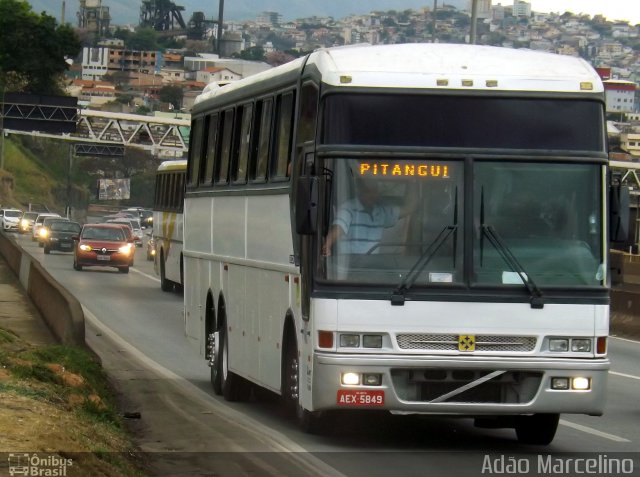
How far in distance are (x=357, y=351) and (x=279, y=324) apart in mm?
1977

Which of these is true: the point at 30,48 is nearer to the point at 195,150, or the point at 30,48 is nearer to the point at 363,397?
the point at 195,150

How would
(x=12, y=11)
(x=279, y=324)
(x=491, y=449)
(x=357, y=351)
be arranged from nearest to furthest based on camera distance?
(x=357, y=351), (x=491, y=449), (x=279, y=324), (x=12, y=11)

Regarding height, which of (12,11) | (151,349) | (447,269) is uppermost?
(12,11)

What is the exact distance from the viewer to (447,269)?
12367 millimetres

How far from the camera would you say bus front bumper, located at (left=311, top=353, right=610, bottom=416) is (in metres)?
12.3

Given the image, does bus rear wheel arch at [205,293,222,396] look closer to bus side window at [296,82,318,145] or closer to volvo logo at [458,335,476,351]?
bus side window at [296,82,318,145]

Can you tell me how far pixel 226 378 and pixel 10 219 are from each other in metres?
76.7

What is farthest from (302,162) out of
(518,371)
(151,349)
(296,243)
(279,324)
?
(151,349)

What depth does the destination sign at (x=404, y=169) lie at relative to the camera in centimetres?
1252

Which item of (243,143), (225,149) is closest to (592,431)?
(243,143)

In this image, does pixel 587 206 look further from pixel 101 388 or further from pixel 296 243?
pixel 101 388

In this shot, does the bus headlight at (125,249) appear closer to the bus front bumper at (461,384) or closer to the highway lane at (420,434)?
the highway lane at (420,434)

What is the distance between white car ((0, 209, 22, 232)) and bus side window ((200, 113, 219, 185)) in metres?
73.9

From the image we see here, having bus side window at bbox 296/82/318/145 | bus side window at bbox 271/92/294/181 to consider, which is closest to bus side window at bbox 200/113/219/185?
bus side window at bbox 271/92/294/181
